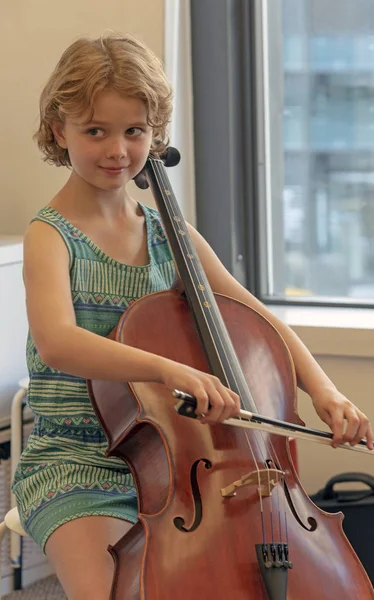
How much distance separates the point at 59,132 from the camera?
1387mm

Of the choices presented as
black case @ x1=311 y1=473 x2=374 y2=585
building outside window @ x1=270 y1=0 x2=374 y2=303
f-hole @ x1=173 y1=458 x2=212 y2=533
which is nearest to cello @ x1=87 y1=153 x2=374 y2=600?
f-hole @ x1=173 y1=458 x2=212 y2=533

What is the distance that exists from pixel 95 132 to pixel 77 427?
417 mm

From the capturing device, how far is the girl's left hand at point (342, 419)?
4.08ft

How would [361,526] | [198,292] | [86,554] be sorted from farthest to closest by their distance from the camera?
1. [361,526]
2. [198,292]
3. [86,554]

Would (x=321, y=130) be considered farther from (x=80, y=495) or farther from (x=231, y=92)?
(x=80, y=495)

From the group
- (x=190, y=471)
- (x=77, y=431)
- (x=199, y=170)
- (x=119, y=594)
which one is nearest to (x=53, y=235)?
(x=77, y=431)

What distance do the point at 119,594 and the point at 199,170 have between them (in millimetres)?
1331

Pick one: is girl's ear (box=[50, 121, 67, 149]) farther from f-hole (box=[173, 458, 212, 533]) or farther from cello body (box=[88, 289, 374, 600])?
f-hole (box=[173, 458, 212, 533])

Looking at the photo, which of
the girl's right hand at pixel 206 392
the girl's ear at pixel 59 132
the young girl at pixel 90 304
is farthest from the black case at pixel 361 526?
the girl's ear at pixel 59 132

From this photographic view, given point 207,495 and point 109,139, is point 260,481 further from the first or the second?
point 109,139

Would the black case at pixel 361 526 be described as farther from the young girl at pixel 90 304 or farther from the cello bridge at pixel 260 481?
the cello bridge at pixel 260 481

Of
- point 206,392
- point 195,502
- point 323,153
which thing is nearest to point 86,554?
point 195,502

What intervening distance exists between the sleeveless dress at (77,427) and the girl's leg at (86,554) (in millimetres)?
26

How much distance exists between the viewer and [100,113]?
1286 millimetres
